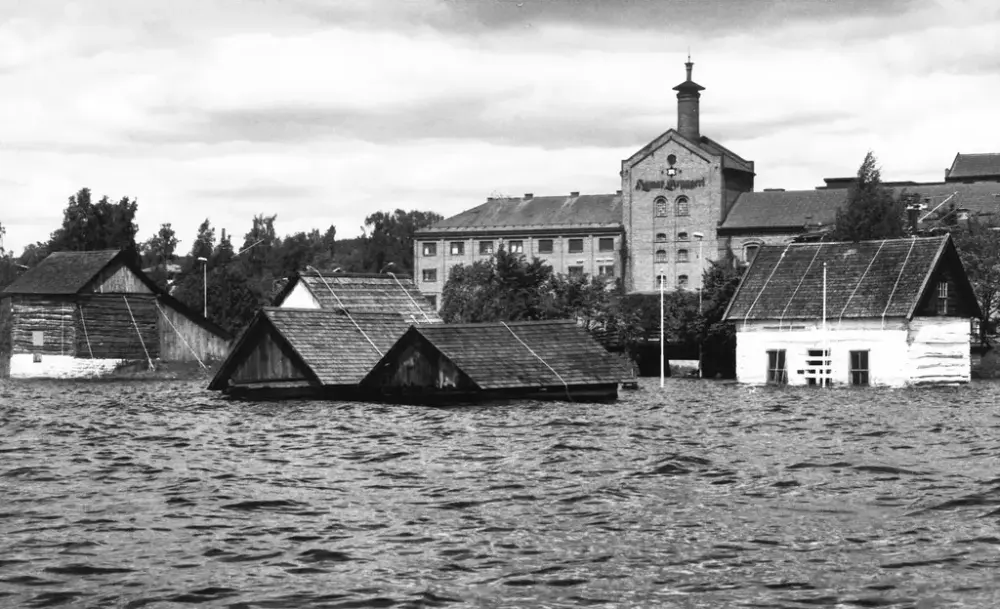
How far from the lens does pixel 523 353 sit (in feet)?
145

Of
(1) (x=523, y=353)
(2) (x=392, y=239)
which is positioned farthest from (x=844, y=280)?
(2) (x=392, y=239)

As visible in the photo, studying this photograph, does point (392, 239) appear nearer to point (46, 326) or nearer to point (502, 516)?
point (46, 326)

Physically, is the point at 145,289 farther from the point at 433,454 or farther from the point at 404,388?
the point at 433,454

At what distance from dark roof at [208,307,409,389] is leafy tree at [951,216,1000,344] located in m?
50.6

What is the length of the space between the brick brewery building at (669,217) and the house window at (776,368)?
50036 millimetres

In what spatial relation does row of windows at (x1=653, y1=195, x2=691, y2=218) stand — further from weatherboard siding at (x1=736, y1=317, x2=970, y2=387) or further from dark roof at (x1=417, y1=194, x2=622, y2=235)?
weatherboard siding at (x1=736, y1=317, x2=970, y2=387)

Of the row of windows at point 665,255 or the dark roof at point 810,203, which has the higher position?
the dark roof at point 810,203

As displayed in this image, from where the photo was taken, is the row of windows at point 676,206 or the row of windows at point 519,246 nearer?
the row of windows at point 676,206

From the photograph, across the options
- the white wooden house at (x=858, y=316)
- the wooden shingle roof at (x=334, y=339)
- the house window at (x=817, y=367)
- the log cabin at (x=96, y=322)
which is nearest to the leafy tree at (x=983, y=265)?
the white wooden house at (x=858, y=316)

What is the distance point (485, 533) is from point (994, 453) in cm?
1224

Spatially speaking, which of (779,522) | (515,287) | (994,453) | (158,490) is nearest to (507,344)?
(994,453)

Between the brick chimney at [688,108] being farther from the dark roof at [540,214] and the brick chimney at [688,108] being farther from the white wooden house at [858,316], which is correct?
the white wooden house at [858,316]

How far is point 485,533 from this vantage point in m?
16.9

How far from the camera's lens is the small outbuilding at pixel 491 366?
42.0 m
